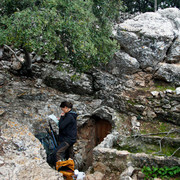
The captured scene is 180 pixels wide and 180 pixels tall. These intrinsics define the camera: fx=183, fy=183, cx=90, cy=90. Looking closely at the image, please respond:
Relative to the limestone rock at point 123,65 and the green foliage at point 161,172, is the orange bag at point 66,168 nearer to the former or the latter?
the green foliage at point 161,172

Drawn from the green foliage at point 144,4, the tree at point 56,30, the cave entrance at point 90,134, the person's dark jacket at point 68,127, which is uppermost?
the green foliage at point 144,4

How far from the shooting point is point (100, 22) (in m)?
10.2

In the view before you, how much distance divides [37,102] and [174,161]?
6941mm

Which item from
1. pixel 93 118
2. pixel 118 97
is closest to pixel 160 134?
pixel 118 97

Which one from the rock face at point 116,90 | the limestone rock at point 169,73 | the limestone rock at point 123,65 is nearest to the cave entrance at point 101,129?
the rock face at point 116,90

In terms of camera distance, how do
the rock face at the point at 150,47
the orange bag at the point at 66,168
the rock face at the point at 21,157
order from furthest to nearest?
the rock face at the point at 150,47 < the orange bag at the point at 66,168 < the rock face at the point at 21,157

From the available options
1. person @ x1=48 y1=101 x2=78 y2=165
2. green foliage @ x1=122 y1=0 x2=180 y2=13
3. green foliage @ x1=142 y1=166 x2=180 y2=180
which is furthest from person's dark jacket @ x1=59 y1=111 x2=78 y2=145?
green foliage @ x1=122 y1=0 x2=180 y2=13

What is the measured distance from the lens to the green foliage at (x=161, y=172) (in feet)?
17.4

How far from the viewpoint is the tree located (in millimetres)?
6336

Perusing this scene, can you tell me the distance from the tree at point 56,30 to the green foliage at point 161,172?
4.91 metres

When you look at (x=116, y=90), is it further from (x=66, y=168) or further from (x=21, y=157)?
(x=21, y=157)

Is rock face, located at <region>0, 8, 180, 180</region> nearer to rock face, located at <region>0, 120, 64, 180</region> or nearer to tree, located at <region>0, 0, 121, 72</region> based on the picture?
rock face, located at <region>0, 120, 64, 180</region>

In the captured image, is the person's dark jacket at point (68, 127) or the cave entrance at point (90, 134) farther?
the cave entrance at point (90, 134)

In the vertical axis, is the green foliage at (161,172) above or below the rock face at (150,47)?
below
